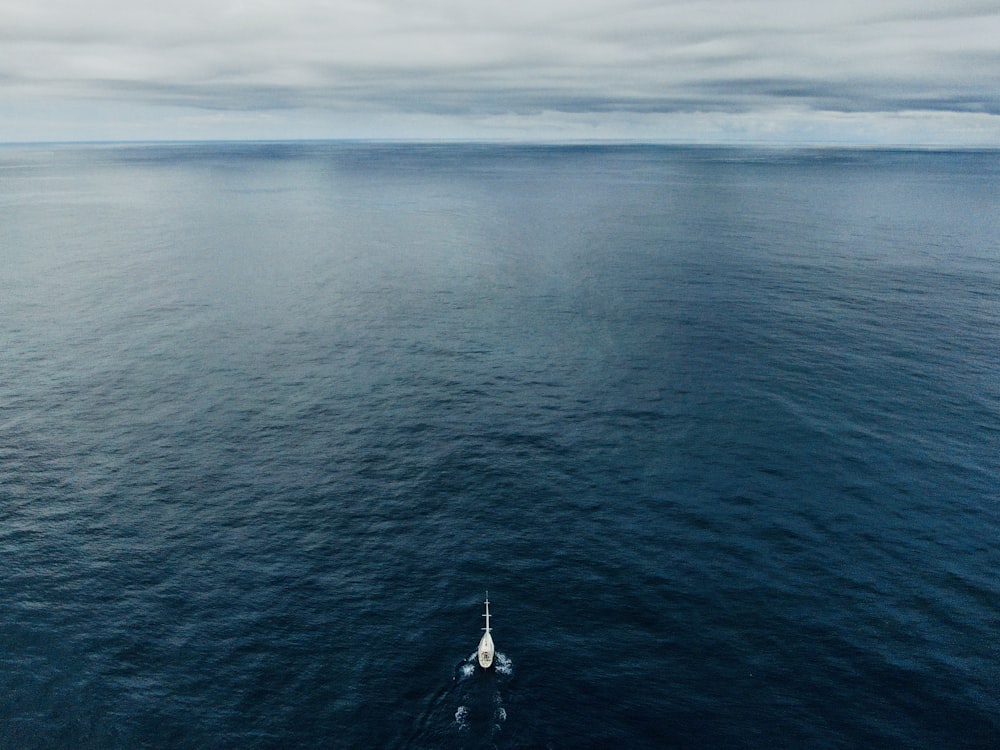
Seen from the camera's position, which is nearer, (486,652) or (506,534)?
(486,652)

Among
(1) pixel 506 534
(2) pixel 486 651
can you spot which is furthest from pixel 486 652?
(1) pixel 506 534

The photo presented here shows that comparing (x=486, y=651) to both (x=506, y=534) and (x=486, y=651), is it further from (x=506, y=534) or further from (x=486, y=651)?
(x=506, y=534)

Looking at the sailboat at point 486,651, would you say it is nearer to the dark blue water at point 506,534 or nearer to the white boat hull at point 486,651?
the white boat hull at point 486,651

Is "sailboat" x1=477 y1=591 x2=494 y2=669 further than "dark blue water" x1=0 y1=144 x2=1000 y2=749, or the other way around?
"sailboat" x1=477 y1=591 x2=494 y2=669

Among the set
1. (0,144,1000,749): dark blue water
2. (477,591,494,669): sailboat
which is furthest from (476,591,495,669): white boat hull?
(0,144,1000,749): dark blue water

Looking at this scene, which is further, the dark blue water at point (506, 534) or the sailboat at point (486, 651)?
the sailboat at point (486, 651)

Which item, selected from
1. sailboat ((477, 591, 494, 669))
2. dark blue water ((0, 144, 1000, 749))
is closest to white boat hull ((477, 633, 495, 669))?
sailboat ((477, 591, 494, 669))

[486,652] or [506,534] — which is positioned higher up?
[486,652]

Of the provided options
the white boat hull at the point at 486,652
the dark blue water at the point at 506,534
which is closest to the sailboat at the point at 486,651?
the white boat hull at the point at 486,652

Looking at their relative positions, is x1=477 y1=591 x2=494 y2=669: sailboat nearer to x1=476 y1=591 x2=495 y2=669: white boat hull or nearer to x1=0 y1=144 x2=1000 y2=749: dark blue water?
x1=476 y1=591 x2=495 y2=669: white boat hull
